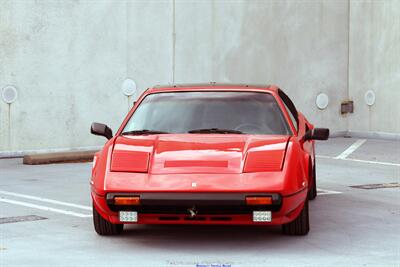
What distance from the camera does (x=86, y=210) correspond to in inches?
368

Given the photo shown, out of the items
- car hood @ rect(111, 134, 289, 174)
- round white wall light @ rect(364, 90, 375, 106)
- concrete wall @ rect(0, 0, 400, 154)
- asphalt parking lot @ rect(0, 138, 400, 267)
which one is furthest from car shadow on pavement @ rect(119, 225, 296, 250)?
round white wall light @ rect(364, 90, 375, 106)

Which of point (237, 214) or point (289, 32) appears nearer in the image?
point (237, 214)

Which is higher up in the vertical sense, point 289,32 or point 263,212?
point 289,32

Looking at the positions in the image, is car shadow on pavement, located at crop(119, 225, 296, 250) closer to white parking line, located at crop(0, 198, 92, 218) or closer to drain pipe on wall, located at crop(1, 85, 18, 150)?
white parking line, located at crop(0, 198, 92, 218)

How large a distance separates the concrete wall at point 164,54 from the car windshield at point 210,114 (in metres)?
7.27

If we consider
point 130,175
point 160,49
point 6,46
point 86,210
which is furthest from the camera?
point 160,49

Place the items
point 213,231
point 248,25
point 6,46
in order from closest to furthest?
point 213,231, point 6,46, point 248,25

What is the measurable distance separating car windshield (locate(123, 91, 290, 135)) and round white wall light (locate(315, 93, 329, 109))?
11.1m

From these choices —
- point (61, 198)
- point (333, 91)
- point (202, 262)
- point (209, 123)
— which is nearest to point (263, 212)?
point (202, 262)

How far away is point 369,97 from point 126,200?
13251mm

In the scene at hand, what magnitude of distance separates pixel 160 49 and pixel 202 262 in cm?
1086

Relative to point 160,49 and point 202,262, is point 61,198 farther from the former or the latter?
point 160,49

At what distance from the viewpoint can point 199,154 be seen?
7.41 metres

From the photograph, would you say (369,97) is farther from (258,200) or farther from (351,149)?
(258,200)
